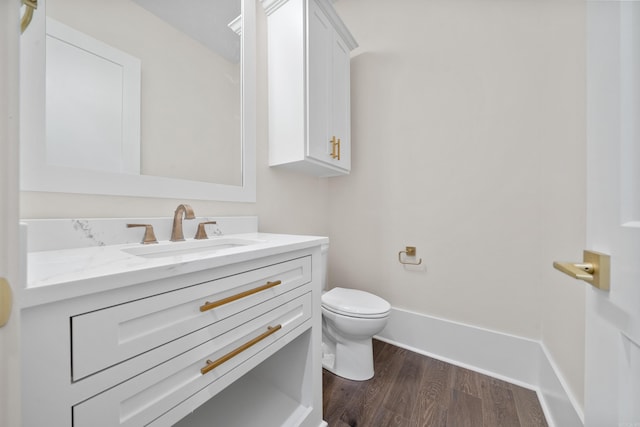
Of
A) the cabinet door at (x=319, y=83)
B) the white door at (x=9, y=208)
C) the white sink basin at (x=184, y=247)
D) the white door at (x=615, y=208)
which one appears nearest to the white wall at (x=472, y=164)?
the cabinet door at (x=319, y=83)

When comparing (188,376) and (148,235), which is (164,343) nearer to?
(188,376)

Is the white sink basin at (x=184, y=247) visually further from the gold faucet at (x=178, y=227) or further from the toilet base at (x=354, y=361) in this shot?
the toilet base at (x=354, y=361)

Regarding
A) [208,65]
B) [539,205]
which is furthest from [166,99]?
[539,205]

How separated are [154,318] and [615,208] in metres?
0.92

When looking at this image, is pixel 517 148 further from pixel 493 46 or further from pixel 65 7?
pixel 65 7

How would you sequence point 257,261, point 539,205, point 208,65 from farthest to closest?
point 539,205
point 208,65
point 257,261

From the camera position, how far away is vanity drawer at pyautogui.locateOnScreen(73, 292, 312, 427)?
0.48 m

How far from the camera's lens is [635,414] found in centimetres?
39

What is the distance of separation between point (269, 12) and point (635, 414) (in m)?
2.10

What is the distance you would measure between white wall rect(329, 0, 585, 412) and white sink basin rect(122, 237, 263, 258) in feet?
3.62

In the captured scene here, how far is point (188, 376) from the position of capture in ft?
1.98

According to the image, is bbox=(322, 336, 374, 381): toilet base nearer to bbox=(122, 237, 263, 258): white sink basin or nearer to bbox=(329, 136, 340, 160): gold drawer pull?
bbox=(122, 237, 263, 258): white sink basin

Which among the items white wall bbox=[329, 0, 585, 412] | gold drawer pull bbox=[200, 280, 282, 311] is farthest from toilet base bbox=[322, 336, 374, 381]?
gold drawer pull bbox=[200, 280, 282, 311]

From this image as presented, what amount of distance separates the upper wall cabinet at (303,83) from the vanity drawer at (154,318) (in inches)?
35.0
